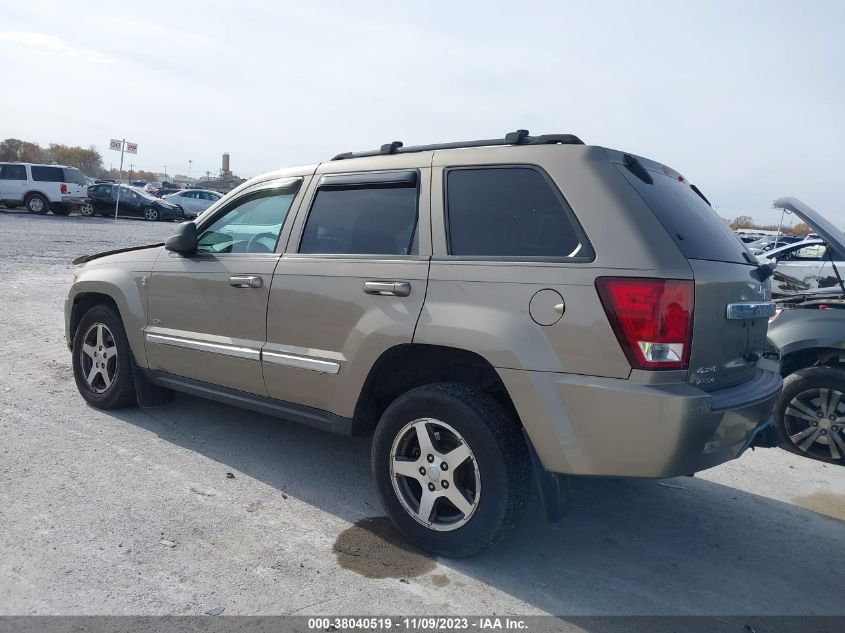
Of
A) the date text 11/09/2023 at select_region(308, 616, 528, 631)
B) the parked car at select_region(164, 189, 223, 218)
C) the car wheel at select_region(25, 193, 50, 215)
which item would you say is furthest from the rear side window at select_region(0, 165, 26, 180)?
the date text 11/09/2023 at select_region(308, 616, 528, 631)

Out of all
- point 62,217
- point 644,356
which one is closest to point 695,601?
point 644,356

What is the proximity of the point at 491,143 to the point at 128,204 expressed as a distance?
28.9 meters

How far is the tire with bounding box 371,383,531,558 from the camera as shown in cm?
298

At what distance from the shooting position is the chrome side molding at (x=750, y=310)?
2.99m

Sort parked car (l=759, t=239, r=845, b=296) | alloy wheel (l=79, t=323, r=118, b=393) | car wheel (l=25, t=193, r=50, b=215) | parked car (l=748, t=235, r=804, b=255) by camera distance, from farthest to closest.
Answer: car wheel (l=25, t=193, r=50, b=215) → parked car (l=748, t=235, r=804, b=255) → parked car (l=759, t=239, r=845, b=296) → alloy wheel (l=79, t=323, r=118, b=393)

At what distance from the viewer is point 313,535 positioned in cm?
337

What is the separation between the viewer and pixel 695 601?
9.75 ft

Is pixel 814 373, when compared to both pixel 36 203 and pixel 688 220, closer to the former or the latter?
pixel 688 220

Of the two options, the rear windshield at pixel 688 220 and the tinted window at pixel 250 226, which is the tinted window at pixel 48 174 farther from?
the rear windshield at pixel 688 220

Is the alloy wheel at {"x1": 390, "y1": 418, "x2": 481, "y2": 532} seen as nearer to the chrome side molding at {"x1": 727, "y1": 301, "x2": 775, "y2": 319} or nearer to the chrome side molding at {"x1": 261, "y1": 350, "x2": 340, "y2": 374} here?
the chrome side molding at {"x1": 261, "y1": 350, "x2": 340, "y2": 374}

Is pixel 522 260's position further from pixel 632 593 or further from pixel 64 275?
pixel 64 275

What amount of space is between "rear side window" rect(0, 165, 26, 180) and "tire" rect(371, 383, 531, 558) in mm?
26928

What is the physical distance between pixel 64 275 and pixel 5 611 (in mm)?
10139

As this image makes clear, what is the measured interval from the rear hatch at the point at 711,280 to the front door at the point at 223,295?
6.94ft
